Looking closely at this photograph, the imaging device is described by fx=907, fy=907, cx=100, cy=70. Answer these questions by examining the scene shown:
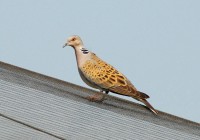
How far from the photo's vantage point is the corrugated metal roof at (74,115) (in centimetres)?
374

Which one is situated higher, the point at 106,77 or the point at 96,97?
the point at 106,77

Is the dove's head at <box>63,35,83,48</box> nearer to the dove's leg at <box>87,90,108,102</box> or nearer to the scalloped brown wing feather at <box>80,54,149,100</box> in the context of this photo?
the scalloped brown wing feather at <box>80,54,149,100</box>

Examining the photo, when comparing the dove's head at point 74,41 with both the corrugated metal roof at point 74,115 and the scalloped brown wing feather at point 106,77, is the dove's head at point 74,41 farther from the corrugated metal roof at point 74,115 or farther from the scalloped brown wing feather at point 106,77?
the corrugated metal roof at point 74,115

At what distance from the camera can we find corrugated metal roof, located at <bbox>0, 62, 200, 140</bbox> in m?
3.74

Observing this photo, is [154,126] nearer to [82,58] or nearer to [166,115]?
[166,115]

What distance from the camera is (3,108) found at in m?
3.80

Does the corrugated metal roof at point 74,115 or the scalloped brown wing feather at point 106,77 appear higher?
the scalloped brown wing feather at point 106,77

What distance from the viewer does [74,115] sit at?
3.84 metres

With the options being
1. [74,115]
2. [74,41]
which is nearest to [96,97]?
[74,115]

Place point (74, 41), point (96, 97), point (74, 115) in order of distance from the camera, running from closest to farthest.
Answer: point (74, 115) < point (96, 97) < point (74, 41)

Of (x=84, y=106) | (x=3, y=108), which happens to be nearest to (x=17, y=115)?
(x=3, y=108)

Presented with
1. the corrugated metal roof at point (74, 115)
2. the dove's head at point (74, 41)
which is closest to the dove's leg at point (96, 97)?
the corrugated metal roof at point (74, 115)

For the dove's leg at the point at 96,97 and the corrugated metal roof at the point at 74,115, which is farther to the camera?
the dove's leg at the point at 96,97

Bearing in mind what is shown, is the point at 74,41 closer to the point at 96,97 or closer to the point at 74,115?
the point at 96,97
